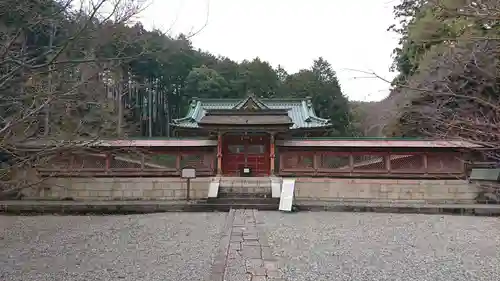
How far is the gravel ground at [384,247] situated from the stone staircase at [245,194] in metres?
1.76

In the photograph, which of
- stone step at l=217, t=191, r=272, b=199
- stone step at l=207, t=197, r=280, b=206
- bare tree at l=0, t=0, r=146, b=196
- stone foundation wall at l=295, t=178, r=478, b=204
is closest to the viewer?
bare tree at l=0, t=0, r=146, b=196

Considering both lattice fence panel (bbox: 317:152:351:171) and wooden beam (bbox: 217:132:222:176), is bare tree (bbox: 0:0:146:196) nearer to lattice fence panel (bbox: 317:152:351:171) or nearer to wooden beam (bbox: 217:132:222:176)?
wooden beam (bbox: 217:132:222:176)

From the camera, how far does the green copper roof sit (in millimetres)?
19516

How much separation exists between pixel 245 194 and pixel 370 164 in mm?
5097

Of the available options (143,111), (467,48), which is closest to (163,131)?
(143,111)

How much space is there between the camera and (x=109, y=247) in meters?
6.73

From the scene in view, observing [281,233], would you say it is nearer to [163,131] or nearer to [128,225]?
[128,225]

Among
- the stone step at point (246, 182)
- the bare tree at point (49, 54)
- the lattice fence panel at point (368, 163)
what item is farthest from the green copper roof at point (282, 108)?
the bare tree at point (49, 54)

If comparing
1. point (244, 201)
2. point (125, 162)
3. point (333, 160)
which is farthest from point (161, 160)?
point (333, 160)

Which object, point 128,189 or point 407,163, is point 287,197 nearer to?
point 407,163

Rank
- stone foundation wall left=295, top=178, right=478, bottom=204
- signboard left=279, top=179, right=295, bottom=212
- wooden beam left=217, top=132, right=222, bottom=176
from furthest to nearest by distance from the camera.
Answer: wooden beam left=217, top=132, right=222, bottom=176
stone foundation wall left=295, top=178, right=478, bottom=204
signboard left=279, top=179, right=295, bottom=212

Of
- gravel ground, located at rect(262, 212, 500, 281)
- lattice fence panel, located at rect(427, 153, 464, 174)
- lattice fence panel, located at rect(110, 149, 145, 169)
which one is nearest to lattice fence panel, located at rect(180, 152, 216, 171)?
lattice fence panel, located at rect(110, 149, 145, 169)

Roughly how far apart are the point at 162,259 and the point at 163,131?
38804 millimetres

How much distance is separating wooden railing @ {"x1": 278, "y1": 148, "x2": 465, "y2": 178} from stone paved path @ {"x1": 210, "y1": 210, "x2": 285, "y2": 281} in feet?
21.9
